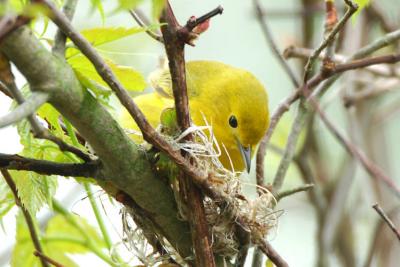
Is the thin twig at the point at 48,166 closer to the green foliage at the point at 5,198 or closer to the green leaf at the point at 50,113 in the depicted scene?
the green leaf at the point at 50,113

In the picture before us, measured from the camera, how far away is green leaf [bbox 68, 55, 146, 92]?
1438 millimetres

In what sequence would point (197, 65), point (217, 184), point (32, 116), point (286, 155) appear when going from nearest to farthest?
point (32, 116)
point (217, 184)
point (286, 155)
point (197, 65)

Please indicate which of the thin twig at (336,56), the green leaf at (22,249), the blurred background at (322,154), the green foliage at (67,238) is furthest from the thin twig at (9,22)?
the thin twig at (336,56)

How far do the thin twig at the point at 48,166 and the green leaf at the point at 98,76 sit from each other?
0.62ft

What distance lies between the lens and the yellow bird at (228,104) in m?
3.10

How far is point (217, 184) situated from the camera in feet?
6.08

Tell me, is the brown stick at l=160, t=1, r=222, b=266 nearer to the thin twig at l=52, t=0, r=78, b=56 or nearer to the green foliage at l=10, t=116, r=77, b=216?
the thin twig at l=52, t=0, r=78, b=56

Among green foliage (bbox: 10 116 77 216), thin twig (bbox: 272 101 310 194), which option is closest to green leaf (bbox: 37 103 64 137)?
green foliage (bbox: 10 116 77 216)

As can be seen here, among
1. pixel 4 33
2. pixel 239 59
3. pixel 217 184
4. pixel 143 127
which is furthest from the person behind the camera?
pixel 239 59

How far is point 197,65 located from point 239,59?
8.90 feet

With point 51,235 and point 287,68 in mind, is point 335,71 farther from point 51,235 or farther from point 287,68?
point 51,235

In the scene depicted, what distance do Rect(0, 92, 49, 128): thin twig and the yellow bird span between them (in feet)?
5.41

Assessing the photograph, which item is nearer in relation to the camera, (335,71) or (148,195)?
(148,195)

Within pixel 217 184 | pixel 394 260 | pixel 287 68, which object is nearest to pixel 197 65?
pixel 287 68
